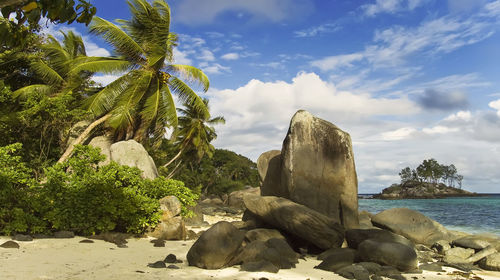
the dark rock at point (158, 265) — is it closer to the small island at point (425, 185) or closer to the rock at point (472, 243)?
the rock at point (472, 243)

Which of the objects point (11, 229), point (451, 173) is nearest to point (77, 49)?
point (11, 229)

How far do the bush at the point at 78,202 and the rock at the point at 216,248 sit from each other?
153 inches

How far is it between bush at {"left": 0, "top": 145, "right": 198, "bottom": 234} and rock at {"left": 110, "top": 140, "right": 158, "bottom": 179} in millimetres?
5543

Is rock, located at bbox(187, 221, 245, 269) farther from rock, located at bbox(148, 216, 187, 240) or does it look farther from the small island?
the small island

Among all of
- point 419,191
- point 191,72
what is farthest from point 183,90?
point 419,191

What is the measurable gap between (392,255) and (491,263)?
355 cm

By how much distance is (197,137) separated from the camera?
107 feet

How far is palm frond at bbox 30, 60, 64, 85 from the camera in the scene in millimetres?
19844

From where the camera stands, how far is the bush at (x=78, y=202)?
977 cm

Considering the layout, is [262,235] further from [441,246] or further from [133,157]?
[133,157]

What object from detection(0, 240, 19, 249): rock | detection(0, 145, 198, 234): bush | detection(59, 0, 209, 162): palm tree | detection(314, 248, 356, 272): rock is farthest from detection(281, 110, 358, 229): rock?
detection(59, 0, 209, 162): palm tree

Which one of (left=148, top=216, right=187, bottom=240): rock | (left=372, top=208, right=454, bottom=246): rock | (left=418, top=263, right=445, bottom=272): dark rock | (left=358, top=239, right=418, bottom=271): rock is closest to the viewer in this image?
(left=358, top=239, right=418, bottom=271): rock

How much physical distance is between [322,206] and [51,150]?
47.3 feet

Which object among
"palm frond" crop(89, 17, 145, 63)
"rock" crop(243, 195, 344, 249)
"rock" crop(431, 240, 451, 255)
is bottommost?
"rock" crop(431, 240, 451, 255)
